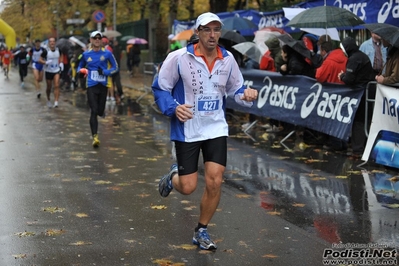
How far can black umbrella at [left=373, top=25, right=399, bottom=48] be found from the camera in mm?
11009

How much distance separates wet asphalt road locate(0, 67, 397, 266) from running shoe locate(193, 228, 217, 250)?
7 centimetres

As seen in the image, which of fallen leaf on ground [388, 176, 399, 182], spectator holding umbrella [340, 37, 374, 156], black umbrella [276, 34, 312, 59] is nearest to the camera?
fallen leaf on ground [388, 176, 399, 182]

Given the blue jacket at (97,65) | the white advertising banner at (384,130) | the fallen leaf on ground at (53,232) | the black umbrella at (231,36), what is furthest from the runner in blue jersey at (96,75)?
the fallen leaf on ground at (53,232)

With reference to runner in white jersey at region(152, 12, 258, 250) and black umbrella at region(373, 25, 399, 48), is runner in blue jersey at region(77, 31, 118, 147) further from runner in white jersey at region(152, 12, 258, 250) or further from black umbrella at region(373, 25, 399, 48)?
runner in white jersey at region(152, 12, 258, 250)

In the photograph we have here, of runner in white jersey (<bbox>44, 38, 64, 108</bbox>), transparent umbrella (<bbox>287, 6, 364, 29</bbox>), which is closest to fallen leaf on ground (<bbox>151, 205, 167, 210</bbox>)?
transparent umbrella (<bbox>287, 6, 364, 29</bbox>)

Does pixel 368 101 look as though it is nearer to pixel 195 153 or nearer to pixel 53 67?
pixel 195 153

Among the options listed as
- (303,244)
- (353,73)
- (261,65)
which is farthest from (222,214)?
(261,65)

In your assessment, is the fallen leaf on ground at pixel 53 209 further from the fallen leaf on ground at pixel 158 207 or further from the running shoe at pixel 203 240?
the running shoe at pixel 203 240

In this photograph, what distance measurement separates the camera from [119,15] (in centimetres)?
4941

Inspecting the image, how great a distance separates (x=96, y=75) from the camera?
13.8 metres

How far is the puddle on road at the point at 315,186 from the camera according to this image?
25.0 feet

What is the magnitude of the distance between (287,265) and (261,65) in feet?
34.7

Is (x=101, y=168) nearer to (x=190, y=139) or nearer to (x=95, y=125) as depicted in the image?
(x=95, y=125)

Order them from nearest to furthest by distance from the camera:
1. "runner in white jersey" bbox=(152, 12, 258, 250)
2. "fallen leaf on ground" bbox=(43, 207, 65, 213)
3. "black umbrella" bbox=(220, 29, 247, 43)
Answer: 1. "runner in white jersey" bbox=(152, 12, 258, 250)
2. "fallen leaf on ground" bbox=(43, 207, 65, 213)
3. "black umbrella" bbox=(220, 29, 247, 43)
